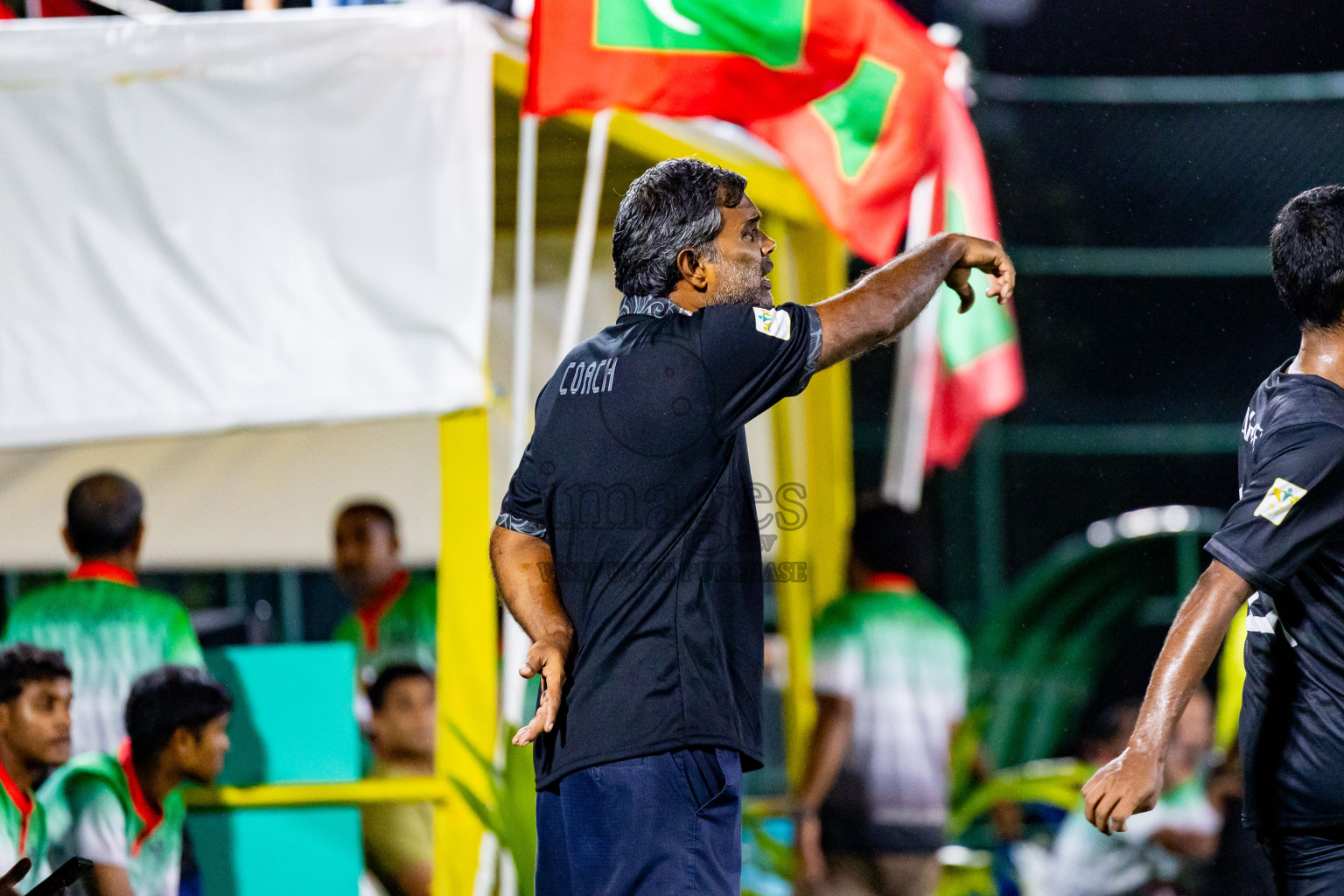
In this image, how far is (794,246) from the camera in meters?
6.78

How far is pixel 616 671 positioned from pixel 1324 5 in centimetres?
513

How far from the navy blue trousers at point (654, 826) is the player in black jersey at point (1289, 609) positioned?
0.61 m

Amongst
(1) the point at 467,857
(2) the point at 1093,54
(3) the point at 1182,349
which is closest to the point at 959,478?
(3) the point at 1182,349

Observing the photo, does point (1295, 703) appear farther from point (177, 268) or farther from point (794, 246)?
point (794, 246)

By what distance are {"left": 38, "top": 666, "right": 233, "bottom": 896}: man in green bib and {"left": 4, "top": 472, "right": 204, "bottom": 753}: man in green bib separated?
0.07 m

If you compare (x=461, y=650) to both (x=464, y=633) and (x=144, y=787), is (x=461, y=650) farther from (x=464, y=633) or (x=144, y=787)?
(x=144, y=787)

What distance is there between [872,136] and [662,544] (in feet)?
9.94

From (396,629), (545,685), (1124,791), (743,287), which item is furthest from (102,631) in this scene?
(1124,791)

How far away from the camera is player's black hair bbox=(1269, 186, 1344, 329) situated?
2627mm

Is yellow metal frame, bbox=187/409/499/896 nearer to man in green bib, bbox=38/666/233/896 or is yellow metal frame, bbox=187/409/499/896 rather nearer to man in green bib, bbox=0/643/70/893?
man in green bib, bbox=38/666/233/896

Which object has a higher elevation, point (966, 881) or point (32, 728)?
point (32, 728)

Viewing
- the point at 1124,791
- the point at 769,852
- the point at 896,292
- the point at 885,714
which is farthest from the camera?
the point at 769,852

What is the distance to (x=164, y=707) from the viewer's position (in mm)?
4664

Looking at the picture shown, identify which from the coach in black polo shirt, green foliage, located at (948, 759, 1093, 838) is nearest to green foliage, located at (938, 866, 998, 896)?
green foliage, located at (948, 759, 1093, 838)
